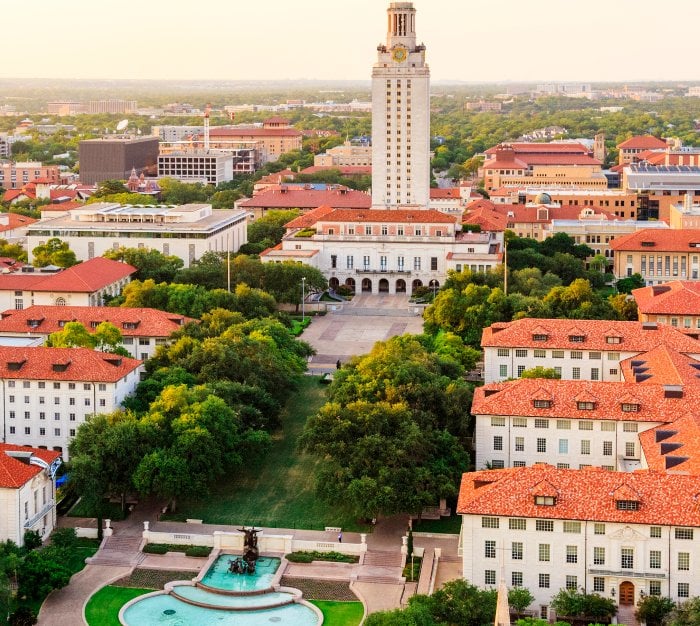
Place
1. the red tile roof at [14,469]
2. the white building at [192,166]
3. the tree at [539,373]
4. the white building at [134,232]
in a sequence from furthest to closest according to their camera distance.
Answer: the white building at [192,166], the white building at [134,232], the tree at [539,373], the red tile roof at [14,469]

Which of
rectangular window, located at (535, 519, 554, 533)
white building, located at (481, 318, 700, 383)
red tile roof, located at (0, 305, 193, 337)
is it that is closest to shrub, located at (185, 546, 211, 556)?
rectangular window, located at (535, 519, 554, 533)

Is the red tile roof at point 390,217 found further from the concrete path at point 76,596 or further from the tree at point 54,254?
the concrete path at point 76,596

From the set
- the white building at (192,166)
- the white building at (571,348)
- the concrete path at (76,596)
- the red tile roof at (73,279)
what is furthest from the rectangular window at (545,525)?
the white building at (192,166)

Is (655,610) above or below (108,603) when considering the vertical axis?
above

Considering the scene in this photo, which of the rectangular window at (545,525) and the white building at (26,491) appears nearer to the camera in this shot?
the rectangular window at (545,525)

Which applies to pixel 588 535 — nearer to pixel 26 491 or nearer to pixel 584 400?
pixel 584 400

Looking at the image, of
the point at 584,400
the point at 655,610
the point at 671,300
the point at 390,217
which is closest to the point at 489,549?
the point at 655,610

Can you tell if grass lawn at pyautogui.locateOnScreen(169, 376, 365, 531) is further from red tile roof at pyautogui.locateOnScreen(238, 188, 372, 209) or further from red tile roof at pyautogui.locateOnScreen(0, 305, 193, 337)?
red tile roof at pyautogui.locateOnScreen(238, 188, 372, 209)
